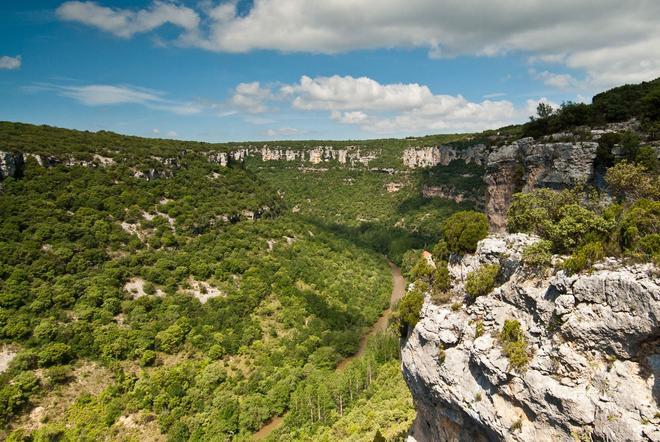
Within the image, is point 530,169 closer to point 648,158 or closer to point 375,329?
point 648,158

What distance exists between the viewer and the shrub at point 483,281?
1595 cm

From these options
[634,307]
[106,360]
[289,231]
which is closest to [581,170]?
[634,307]

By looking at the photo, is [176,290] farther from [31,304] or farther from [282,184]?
[282,184]

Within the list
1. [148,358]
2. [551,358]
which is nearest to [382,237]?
[148,358]

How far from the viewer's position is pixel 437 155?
12619 cm

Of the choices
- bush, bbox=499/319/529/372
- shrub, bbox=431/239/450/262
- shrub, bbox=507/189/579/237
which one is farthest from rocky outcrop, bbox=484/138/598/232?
bush, bbox=499/319/529/372

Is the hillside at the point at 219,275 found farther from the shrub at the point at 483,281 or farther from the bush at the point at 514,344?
the bush at the point at 514,344

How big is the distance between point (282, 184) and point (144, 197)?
83.1 metres

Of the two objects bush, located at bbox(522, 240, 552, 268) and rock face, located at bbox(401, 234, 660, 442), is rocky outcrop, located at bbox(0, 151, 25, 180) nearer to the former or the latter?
rock face, located at bbox(401, 234, 660, 442)

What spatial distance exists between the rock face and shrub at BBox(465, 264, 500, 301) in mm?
428

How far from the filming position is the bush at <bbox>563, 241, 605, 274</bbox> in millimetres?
12445

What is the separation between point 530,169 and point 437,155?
108 m

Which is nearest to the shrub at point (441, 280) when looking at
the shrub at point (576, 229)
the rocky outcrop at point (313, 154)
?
the shrub at point (576, 229)

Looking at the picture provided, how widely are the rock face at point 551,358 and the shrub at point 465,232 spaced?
154 cm
